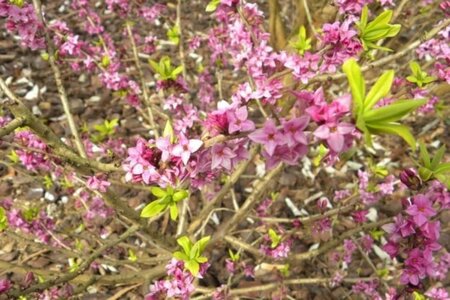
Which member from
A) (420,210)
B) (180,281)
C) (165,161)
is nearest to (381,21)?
(420,210)

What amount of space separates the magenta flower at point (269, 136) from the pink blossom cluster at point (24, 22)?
1371 millimetres

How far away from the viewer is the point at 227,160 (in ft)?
4.59

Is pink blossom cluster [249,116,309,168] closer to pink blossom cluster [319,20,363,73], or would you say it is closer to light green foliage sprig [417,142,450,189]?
light green foliage sprig [417,142,450,189]

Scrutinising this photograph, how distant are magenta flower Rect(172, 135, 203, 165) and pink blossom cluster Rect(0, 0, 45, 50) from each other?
1.13m

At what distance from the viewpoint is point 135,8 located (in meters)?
3.91

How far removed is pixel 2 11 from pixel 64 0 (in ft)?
14.5

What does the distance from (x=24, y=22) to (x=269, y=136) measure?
1528 mm

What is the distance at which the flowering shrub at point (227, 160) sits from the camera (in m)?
1.47

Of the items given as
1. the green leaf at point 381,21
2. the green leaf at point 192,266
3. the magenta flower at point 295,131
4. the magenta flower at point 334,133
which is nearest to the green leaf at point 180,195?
the green leaf at point 192,266

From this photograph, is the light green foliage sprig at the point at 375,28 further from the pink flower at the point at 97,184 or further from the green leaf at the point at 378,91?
the pink flower at the point at 97,184

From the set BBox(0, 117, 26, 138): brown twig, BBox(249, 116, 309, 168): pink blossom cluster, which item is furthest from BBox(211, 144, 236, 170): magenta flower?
BBox(0, 117, 26, 138): brown twig

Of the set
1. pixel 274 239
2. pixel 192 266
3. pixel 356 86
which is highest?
pixel 356 86

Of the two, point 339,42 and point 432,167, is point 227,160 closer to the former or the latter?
point 432,167

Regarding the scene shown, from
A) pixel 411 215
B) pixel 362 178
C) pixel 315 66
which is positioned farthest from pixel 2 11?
pixel 362 178
